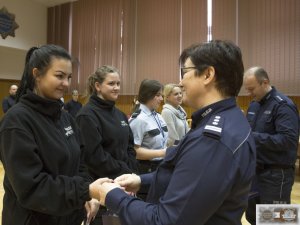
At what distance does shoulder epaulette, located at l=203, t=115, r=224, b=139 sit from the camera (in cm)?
97

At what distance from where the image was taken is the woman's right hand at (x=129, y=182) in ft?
4.69

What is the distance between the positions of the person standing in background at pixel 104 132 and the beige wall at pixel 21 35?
6.99 meters

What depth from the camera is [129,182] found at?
1.44m

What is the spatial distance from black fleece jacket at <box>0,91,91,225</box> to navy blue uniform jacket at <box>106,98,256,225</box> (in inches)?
13.7

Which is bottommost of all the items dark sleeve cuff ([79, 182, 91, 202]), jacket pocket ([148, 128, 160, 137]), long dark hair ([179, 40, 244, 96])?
dark sleeve cuff ([79, 182, 91, 202])

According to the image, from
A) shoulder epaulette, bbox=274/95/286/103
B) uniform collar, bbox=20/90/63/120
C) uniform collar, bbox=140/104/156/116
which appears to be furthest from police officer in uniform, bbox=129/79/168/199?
uniform collar, bbox=20/90/63/120

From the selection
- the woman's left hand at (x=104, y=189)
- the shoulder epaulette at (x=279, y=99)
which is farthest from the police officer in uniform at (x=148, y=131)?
the woman's left hand at (x=104, y=189)

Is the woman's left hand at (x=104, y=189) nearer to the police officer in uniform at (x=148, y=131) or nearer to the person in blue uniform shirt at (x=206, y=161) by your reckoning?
the person in blue uniform shirt at (x=206, y=161)

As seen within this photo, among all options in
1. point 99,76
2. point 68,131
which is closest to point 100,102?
point 99,76

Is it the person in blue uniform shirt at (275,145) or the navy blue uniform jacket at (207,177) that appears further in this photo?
the person in blue uniform shirt at (275,145)

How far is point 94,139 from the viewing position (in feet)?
6.95

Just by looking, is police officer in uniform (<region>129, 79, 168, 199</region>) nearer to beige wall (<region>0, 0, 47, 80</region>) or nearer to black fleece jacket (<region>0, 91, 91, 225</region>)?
black fleece jacket (<region>0, 91, 91, 225</region>)

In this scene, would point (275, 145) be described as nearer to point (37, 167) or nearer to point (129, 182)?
point (129, 182)

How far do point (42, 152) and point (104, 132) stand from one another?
83 centimetres
